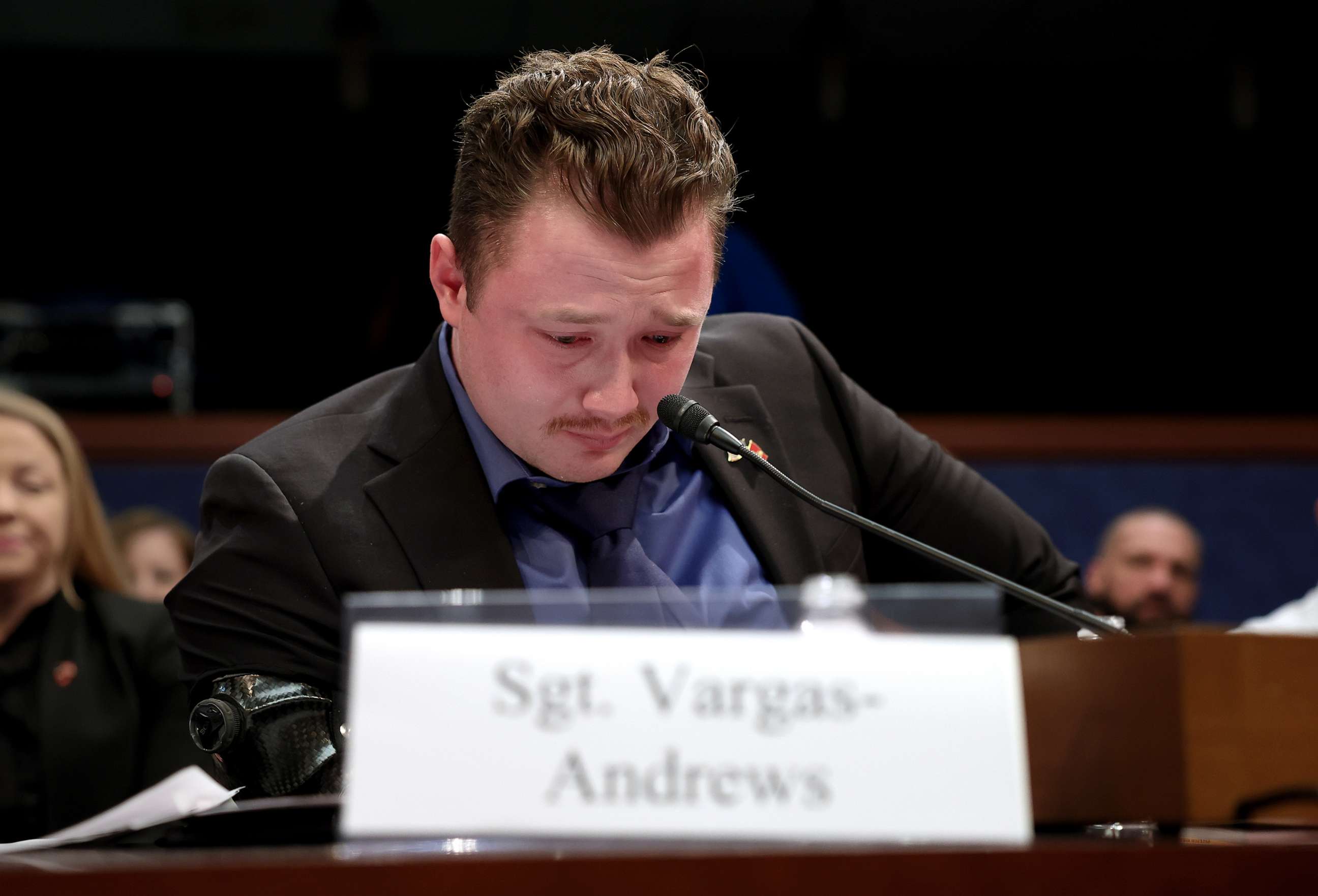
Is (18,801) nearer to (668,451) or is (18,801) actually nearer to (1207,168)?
(668,451)

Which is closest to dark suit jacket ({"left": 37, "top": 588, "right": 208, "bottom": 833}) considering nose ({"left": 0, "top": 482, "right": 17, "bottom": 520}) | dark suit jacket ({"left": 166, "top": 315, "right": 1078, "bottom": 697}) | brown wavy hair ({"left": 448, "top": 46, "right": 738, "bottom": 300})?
nose ({"left": 0, "top": 482, "right": 17, "bottom": 520})

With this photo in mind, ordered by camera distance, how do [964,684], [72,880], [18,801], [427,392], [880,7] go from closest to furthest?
1. [72,880]
2. [964,684]
3. [427,392]
4. [18,801]
5. [880,7]

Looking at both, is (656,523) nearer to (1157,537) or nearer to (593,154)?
(593,154)

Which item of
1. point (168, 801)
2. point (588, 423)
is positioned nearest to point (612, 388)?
point (588, 423)

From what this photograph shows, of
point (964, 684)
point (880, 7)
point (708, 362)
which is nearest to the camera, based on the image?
point (964, 684)

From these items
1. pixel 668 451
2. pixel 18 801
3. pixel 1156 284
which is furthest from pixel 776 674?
pixel 1156 284

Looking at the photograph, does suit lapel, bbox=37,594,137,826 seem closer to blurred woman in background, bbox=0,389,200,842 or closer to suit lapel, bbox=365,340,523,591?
blurred woman in background, bbox=0,389,200,842

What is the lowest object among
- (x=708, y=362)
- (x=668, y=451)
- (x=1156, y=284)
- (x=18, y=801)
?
(x=18, y=801)

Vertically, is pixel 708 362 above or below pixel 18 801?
above

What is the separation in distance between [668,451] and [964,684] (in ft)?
2.63

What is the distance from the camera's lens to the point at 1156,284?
6445mm

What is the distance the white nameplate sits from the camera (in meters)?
0.69

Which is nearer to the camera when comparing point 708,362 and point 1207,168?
point 708,362

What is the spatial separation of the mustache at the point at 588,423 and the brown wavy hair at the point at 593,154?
0.16 m
